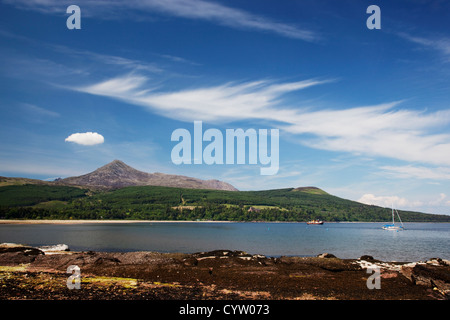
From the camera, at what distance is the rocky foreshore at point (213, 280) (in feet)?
54.6

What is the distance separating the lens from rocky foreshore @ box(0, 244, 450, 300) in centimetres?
1666

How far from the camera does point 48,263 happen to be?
88.8 feet

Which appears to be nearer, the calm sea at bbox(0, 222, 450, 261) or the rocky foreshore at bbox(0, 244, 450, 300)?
the rocky foreshore at bbox(0, 244, 450, 300)

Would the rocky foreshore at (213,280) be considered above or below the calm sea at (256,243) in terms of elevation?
above

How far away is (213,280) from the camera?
68.8ft

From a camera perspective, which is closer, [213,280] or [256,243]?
[213,280]

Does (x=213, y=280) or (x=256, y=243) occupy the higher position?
(x=213, y=280)

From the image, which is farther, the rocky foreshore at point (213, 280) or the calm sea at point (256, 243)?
the calm sea at point (256, 243)

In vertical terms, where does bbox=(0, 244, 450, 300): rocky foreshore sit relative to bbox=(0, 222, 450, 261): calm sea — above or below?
above
